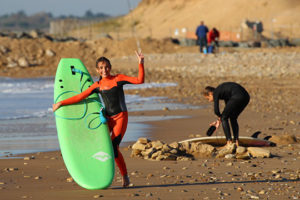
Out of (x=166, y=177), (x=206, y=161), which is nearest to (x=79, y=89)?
(x=166, y=177)

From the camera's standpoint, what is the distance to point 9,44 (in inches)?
1548

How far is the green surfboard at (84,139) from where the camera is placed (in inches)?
253

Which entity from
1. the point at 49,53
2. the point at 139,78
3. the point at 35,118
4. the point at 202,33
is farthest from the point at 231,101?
the point at 49,53

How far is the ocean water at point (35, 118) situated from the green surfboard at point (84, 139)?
2.28 m

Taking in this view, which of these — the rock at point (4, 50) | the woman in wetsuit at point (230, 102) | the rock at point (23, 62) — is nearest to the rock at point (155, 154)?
the woman in wetsuit at point (230, 102)

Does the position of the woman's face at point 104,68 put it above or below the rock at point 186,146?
above

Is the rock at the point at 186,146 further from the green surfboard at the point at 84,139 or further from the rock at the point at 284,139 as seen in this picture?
the green surfboard at the point at 84,139

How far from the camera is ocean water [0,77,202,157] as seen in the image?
9.98 metres

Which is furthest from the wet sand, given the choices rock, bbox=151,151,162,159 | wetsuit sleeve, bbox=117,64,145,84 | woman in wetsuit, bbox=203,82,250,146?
wetsuit sleeve, bbox=117,64,145,84

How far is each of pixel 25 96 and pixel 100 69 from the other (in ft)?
46.6

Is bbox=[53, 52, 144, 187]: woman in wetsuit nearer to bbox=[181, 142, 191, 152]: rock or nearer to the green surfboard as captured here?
the green surfboard

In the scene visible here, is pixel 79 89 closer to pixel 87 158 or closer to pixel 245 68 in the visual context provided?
pixel 87 158

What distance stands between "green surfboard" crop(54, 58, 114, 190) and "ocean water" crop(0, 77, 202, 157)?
7.47 ft

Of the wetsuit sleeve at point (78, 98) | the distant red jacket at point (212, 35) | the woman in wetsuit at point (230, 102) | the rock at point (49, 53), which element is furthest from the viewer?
Answer: the rock at point (49, 53)
